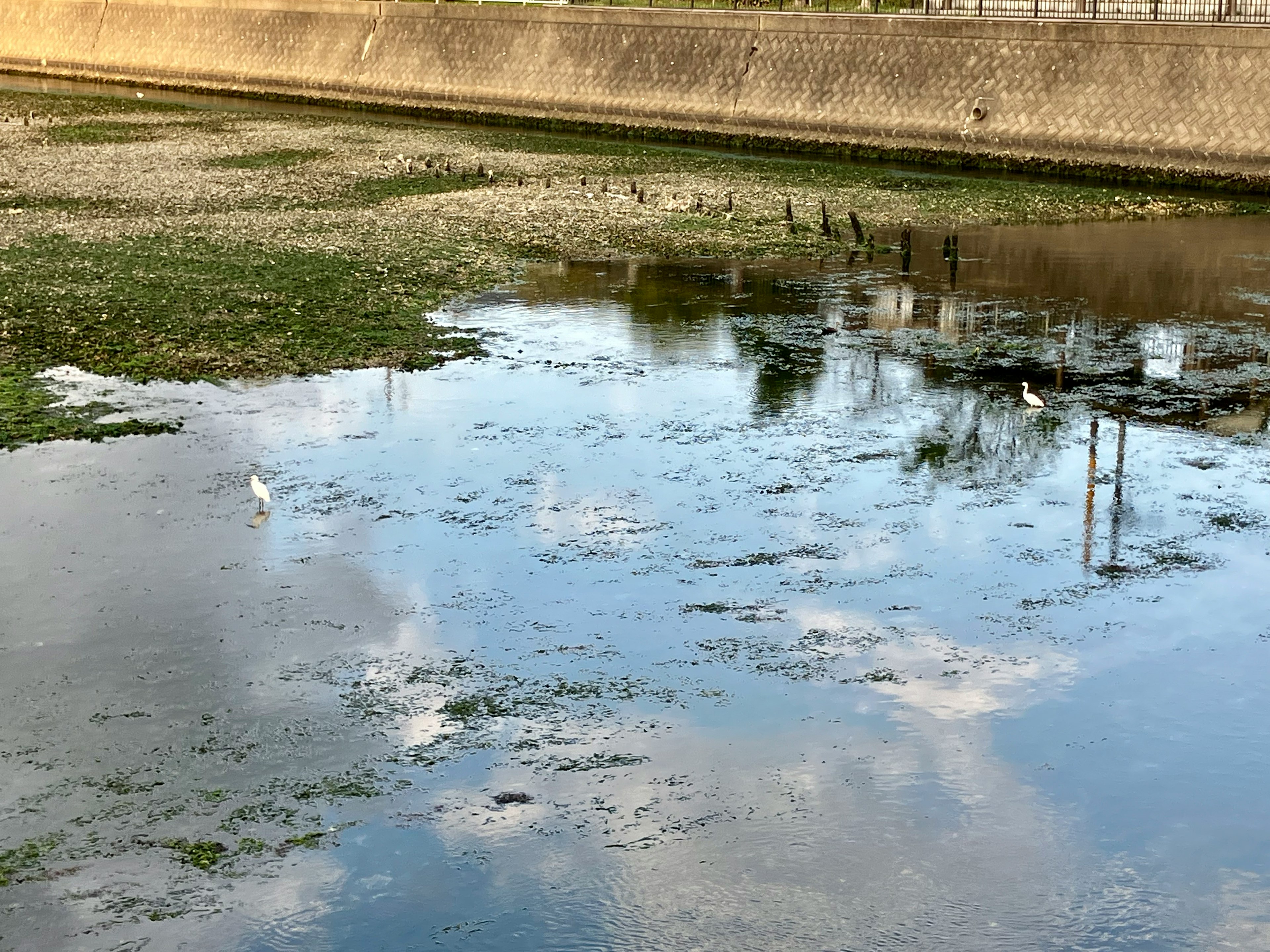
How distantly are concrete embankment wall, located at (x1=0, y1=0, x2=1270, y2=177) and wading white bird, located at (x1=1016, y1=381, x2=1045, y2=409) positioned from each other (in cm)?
1844

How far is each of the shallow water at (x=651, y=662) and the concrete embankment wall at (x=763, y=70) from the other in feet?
56.8

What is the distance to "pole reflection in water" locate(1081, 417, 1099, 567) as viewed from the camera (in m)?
12.4

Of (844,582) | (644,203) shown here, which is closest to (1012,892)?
(844,582)

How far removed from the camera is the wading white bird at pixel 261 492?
12.9m

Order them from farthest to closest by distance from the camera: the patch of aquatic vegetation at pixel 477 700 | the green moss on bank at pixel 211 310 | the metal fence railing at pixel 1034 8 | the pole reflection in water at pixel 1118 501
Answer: the metal fence railing at pixel 1034 8, the green moss on bank at pixel 211 310, the pole reflection in water at pixel 1118 501, the patch of aquatic vegetation at pixel 477 700

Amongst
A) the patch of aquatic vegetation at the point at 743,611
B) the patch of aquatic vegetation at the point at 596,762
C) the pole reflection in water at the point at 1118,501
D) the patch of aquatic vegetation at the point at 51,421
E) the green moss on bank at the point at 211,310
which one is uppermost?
the green moss on bank at the point at 211,310

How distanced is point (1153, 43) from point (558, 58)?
1762 centimetres

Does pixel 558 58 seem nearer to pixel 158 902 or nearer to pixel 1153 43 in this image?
pixel 1153 43

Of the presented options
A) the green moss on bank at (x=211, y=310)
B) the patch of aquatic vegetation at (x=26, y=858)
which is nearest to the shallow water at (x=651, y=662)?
the patch of aquatic vegetation at (x=26, y=858)

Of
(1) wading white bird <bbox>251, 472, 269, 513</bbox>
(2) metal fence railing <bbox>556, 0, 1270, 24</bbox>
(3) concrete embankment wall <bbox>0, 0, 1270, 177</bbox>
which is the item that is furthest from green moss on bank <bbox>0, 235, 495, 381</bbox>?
(2) metal fence railing <bbox>556, 0, 1270, 24</bbox>

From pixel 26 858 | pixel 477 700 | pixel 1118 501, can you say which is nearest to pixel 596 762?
pixel 477 700

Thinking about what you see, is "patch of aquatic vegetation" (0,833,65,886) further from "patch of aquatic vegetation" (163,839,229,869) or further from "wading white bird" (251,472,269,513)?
"wading white bird" (251,472,269,513)

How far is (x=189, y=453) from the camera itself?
14.3 meters

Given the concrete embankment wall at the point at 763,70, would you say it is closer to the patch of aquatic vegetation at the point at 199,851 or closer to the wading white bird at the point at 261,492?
the wading white bird at the point at 261,492
